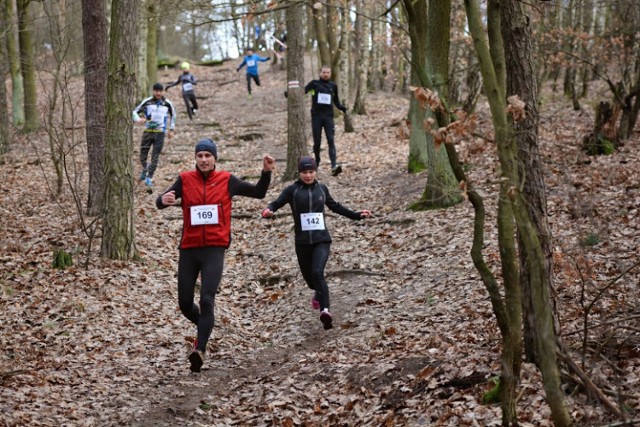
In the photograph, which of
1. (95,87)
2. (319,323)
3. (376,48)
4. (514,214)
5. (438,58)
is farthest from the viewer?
(376,48)

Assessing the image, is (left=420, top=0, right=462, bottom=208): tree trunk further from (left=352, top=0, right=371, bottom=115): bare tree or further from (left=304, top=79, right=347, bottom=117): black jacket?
(left=352, top=0, right=371, bottom=115): bare tree

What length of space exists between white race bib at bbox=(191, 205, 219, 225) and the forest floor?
159 cm

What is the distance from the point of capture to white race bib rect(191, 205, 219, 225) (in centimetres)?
717

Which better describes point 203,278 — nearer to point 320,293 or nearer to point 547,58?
point 320,293

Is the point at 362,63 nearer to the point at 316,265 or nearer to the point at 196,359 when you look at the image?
the point at 316,265

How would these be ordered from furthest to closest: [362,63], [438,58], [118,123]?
[362,63] < [438,58] < [118,123]

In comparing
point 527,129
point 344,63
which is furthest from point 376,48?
point 527,129

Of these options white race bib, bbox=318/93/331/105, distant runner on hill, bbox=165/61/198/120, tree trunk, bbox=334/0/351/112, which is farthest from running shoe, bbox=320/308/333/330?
distant runner on hill, bbox=165/61/198/120

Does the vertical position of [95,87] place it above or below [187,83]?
below

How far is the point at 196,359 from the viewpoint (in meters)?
7.00

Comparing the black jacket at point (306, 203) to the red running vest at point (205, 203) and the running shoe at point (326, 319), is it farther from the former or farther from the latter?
the red running vest at point (205, 203)

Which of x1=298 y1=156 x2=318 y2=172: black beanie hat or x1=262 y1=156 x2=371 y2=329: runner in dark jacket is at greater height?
x1=298 y1=156 x2=318 y2=172: black beanie hat

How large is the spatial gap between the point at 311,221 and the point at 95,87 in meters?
6.54

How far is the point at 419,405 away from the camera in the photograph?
5543mm
